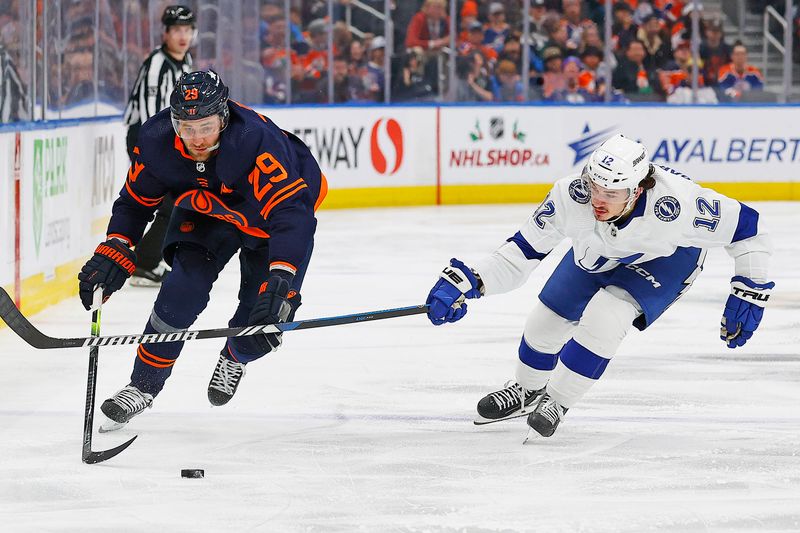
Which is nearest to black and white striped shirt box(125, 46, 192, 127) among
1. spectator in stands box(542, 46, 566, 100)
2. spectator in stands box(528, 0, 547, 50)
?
spectator in stands box(542, 46, 566, 100)

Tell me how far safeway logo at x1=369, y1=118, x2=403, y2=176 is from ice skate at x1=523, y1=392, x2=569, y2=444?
24.9 feet

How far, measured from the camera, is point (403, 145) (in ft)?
37.6

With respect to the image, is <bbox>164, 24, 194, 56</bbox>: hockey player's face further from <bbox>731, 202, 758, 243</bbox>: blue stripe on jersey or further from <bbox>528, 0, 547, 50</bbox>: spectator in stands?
<bbox>528, 0, 547, 50</bbox>: spectator in stands

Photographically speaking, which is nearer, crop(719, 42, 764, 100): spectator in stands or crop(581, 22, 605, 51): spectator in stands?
crop(719, 42, 764, 100): spectator in stands

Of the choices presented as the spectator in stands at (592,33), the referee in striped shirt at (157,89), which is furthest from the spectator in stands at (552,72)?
the referee in striped shirt at (157,89)

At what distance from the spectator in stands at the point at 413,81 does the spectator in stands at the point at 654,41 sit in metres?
2.02

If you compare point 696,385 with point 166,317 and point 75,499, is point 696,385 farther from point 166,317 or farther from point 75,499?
point 75,499

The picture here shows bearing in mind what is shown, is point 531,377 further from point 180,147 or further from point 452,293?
point 180,147

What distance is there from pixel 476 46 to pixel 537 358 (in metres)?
8.30

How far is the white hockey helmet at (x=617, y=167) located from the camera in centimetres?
351

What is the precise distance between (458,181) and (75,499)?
851cm

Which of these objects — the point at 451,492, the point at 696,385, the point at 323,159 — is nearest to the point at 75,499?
the point at 451,492

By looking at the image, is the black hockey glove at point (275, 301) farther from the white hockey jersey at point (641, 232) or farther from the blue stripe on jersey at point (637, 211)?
the blue stripe on jersey at point (637, 211)

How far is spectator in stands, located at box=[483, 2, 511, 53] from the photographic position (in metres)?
12.0
